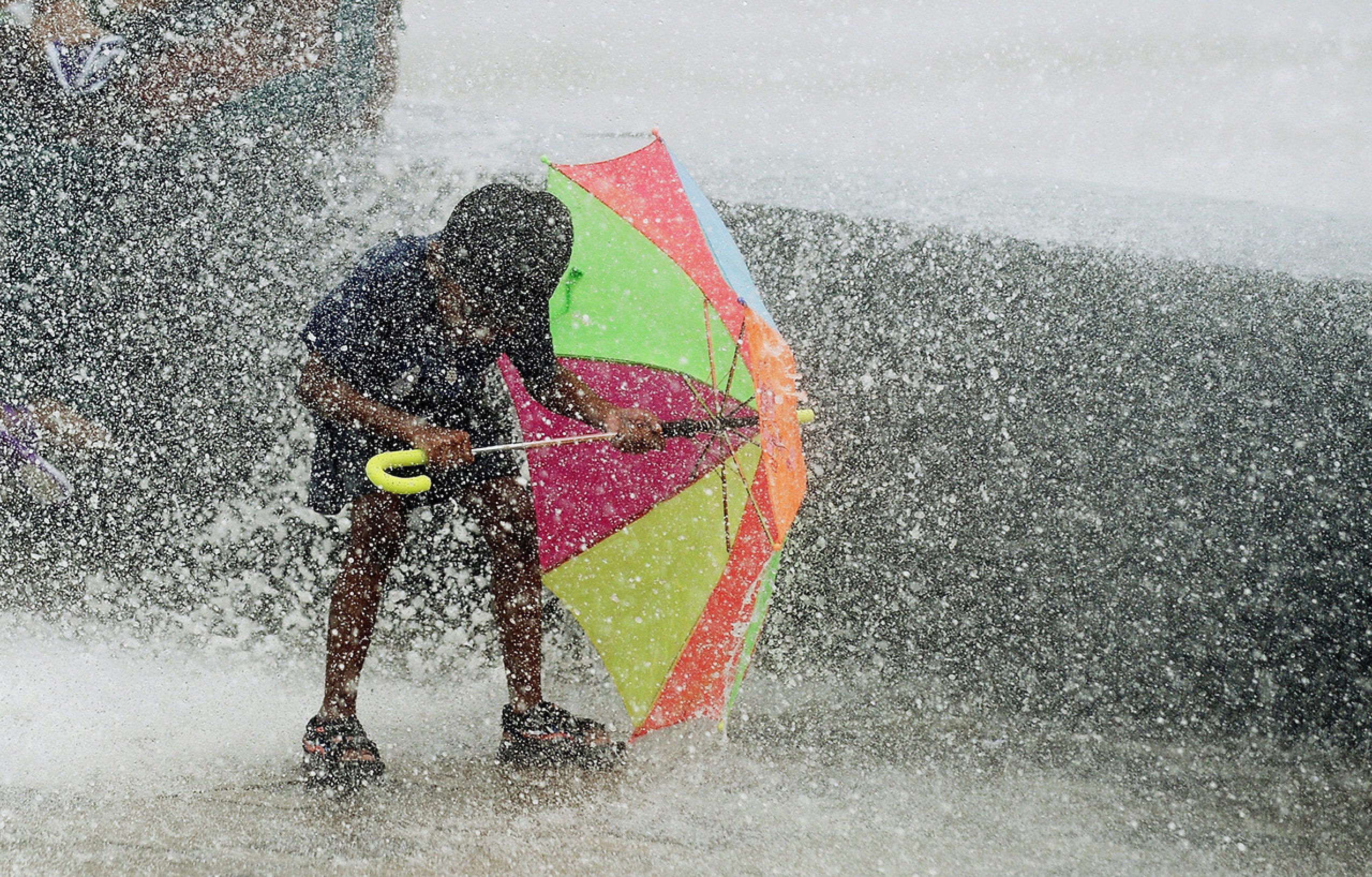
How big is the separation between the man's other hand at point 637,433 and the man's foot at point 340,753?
0.82 meters

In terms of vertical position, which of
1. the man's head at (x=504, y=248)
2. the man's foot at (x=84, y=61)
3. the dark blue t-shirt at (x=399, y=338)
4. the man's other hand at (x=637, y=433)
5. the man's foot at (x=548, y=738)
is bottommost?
the man's foot at (x=548, y=738)

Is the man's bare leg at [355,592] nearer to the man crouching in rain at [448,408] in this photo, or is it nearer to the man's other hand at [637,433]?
the man crouching in rain at [448,408]

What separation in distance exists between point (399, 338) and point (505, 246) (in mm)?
268

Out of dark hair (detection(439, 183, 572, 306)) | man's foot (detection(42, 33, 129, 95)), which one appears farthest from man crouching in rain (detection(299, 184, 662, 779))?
man's foot (detection(42, 33, 129, 95))

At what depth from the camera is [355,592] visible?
73.2 inches

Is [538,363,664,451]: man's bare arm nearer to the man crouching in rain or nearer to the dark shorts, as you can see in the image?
the man crouching in rain

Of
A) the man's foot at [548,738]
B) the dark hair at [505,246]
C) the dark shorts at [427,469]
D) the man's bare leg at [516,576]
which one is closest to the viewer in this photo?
the dark hair at [505,246]

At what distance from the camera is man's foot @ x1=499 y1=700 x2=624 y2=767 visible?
6.60 feet

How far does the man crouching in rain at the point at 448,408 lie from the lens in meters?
1.65

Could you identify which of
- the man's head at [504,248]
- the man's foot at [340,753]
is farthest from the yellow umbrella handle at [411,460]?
the man's foot at [340,753]

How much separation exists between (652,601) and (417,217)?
1.55m

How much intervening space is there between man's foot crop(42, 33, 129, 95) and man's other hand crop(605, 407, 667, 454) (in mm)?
1827

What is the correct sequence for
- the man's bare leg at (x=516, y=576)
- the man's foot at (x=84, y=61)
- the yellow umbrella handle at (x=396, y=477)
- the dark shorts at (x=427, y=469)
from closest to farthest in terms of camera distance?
the yellow umbrella handle at (x=396, y=477)
the dark shorts at (x=427, y=469)
the man's bare leg at (x=516, y=576)
the man's foot at (x=84, y=61)

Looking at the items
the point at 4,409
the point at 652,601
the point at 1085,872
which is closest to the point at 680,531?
the point at 652,601
